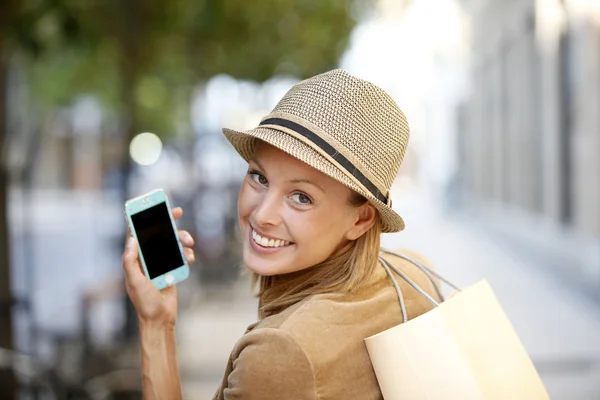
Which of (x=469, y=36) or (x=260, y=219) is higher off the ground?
(x=469, y=36)

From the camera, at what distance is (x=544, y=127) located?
1809cm

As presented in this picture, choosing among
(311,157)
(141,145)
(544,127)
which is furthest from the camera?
(544,127)

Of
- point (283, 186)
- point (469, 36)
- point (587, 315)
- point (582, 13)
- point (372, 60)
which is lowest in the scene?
point (587, 315)

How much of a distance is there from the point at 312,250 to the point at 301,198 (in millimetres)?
119

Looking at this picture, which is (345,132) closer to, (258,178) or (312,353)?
(258,178)

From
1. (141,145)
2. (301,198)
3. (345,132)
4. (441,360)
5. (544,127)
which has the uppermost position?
(544,127)

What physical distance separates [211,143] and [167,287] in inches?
884

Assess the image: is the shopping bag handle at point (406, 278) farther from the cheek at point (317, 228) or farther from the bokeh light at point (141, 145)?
the bokeh light at point (141, 145)

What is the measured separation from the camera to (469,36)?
34781 millimetres

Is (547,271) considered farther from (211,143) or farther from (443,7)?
(443,7)

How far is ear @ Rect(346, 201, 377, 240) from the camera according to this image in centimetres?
192

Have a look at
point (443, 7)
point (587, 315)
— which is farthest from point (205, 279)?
point (443, 7)

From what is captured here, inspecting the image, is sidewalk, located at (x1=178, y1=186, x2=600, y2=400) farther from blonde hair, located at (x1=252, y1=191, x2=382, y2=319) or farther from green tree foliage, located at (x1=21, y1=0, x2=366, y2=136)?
green tree foliage, located at (x1=21, y1=0, x2=366, y2=136)

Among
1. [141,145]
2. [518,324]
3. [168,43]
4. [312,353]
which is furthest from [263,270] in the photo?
[168,43]
